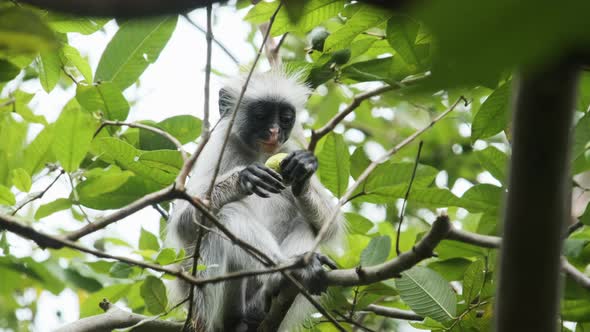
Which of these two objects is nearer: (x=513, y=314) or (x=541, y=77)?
(x=541, y=77)

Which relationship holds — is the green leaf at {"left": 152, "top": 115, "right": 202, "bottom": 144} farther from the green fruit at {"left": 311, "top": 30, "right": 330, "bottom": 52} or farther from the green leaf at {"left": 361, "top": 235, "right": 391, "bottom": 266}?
the green leaf at {"left": 361, "top": 235, "right": 391, "bottom": 266}

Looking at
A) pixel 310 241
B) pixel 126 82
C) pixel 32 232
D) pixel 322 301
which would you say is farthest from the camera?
pixel 310 241

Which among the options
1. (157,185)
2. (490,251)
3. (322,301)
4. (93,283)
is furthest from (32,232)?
(322,301)

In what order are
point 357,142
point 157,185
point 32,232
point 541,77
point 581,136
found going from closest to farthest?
point 541,77, point 32,232, point 581,136, point 157,185, point 357,142

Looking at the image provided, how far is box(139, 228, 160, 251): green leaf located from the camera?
7117 mm

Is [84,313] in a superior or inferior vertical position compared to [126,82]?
inferior

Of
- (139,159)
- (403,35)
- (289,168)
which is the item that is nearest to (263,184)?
(289,168)

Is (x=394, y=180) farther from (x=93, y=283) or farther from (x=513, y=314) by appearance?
(x=513, y=314)

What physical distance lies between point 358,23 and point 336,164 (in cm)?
118

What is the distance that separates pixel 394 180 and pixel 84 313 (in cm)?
Result: 332

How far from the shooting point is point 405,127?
1114 cm

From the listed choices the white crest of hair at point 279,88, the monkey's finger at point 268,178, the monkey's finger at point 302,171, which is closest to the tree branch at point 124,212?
the monkey's finger at point 268,178

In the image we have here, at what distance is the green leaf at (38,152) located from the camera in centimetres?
525

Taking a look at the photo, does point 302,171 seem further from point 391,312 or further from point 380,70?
point 391,312
